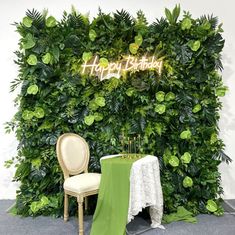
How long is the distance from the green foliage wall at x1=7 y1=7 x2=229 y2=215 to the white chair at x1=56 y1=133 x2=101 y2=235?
154 mm

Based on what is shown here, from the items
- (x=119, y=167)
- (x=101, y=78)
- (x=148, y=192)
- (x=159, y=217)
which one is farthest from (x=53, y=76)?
(x=159, y=217)

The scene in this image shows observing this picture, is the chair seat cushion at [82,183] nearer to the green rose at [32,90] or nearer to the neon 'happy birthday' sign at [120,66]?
the green rose at [32,90]

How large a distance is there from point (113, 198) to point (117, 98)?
1225mm

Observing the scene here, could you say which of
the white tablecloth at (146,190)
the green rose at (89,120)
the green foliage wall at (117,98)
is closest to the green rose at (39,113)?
the green foliage wall at (117,98)

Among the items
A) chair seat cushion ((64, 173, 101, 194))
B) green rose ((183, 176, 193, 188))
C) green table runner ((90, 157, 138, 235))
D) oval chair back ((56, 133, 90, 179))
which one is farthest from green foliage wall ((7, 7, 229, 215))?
green table runner ((90, 157, 138, 235))

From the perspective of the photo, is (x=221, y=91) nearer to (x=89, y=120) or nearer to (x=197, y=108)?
(x=197, y=108)

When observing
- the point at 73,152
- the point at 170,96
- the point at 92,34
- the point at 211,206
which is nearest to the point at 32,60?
the point at 92,34

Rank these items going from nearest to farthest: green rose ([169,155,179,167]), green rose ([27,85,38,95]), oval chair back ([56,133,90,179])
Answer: oval chair back ([56,133,90,179])
green rose ([27,85,38,95])
green rose ([169,155,179,167])

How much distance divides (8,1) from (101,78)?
1.76m

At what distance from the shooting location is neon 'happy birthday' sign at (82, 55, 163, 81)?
12.8ft

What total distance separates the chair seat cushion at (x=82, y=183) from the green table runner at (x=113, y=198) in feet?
0.36

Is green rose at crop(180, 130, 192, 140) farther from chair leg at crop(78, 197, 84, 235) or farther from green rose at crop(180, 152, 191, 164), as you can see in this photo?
chair leg at crop(78, 197, 84, 235)

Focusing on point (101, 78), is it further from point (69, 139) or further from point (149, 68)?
point (69, 139)

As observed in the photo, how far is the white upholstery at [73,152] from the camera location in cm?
368
